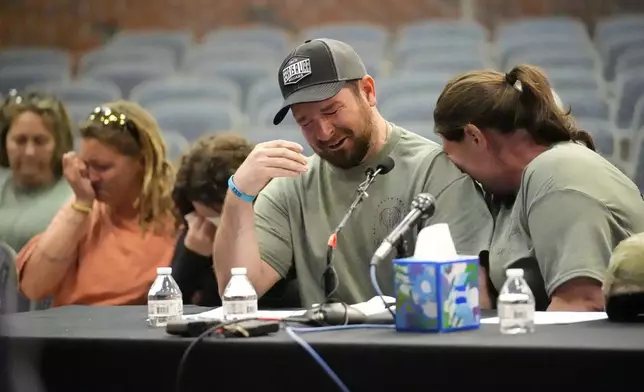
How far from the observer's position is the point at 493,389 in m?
1.34

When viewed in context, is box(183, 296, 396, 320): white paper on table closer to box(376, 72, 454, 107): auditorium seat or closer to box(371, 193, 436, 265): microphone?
box(371, 193, 436, 265): microphone

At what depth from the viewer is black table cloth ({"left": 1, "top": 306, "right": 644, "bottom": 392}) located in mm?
1299

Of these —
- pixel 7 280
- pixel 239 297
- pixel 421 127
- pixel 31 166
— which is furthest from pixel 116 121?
pixel 7 280

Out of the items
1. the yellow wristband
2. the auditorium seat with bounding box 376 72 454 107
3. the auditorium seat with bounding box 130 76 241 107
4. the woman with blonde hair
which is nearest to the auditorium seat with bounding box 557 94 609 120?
the auditorium seat with bounding box 376 72 454 107

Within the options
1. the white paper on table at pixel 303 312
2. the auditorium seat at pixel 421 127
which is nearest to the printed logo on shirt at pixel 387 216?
the white paper on table at pixel 303 312

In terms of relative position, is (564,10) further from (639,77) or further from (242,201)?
(242,201)

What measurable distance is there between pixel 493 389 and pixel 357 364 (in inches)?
8.1

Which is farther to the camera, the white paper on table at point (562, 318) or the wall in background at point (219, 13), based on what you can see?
the wall in background at point (219, 13)

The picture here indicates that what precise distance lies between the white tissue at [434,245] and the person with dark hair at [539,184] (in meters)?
0.36

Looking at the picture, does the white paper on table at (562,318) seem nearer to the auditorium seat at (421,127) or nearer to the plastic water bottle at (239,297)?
the plastic water bottle at (239,297)

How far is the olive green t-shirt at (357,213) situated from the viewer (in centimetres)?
227

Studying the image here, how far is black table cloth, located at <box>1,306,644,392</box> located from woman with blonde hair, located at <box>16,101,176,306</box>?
4.00 ft

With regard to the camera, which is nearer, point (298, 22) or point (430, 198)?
point (430, 198)

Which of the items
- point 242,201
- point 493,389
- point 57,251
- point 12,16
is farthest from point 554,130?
point 12,16
